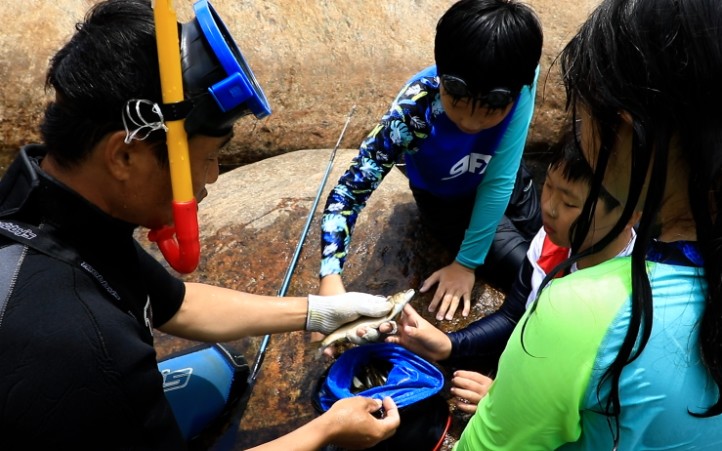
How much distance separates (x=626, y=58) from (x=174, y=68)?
3.32 feet

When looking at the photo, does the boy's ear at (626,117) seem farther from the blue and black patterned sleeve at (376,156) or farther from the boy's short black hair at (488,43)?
the blue and black patterned sleeve at (376,156)

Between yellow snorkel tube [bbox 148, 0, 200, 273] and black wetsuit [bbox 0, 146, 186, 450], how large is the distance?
0.19 metres

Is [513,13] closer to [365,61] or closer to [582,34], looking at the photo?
[582,34]

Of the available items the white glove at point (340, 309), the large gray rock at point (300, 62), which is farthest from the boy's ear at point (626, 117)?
the large gray rock at point (300, 62)

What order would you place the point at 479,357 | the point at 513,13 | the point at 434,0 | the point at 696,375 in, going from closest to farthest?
the point at 696,375, the point at 513,13, the point at 479,357, the point at 434,0

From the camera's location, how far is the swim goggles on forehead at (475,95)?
2805 millimetres

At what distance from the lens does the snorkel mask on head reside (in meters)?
1.58

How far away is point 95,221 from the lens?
1.74m

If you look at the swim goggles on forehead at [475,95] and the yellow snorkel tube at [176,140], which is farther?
the swim goggles on forehead at [475,95]

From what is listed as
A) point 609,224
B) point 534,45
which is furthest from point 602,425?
point 534,45

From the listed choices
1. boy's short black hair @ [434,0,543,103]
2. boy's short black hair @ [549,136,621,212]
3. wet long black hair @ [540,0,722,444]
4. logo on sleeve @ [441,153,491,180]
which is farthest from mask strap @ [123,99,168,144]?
logo on sleeve @ [441,153,491,180]

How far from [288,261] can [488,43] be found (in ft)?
5.30

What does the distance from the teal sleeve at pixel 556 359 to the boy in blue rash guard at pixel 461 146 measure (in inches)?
59.0

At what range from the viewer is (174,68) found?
1.59 metres
